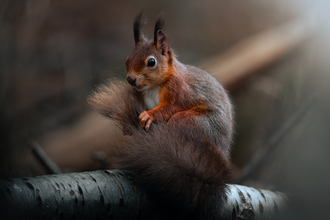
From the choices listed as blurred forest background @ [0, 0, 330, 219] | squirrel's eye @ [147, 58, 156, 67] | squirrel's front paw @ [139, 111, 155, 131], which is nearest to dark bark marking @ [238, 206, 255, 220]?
squirrel's front paw @ [139, 111, 155, 131]

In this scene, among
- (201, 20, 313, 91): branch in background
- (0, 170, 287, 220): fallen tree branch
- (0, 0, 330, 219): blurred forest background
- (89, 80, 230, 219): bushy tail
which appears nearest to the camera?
(0, 170, 287, 220): fallen tree branch

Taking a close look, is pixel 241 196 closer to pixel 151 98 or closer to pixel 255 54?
pixel 151 98

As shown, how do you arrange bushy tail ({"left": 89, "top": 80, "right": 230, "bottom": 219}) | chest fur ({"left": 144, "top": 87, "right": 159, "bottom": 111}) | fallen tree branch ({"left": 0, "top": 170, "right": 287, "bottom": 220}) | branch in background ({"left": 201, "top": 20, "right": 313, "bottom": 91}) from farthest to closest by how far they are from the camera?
branch in background ({"left": 201, "top": 20, "right": 313, "bottom": 91})
chest fur ({"left": 144, "top": 87, "right": 159, "bottom": 111})
bushy tail ({"left": 89, "top": 80, "right": 230, "bottom": 219})
fallen tree branch ({"left": 0, "top": 170, "right": 287, "bottom": 220})

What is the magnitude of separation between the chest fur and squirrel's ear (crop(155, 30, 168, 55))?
114 millimetres

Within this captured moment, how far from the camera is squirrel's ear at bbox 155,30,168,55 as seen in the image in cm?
79

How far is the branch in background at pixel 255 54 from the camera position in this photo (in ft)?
6.23

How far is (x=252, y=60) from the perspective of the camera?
1.92 metres

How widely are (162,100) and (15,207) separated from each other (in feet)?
→ 1.53

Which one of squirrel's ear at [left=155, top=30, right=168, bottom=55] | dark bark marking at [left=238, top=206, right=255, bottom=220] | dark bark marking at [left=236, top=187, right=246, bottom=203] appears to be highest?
squirrel's ear at [left=155, top=30, right=168, bottom=55]

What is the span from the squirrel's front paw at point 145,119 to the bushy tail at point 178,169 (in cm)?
4

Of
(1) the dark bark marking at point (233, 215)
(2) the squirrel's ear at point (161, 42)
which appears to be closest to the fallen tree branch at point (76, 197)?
(1) the dark bark marking at point (233, 215)

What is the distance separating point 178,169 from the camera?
1.94 ft

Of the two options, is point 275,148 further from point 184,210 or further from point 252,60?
point 184,210

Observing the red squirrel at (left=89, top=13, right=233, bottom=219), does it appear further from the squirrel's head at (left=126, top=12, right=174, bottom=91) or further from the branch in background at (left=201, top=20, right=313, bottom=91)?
the branch in background at (left=201, top=20, right=313, bottom=91)
